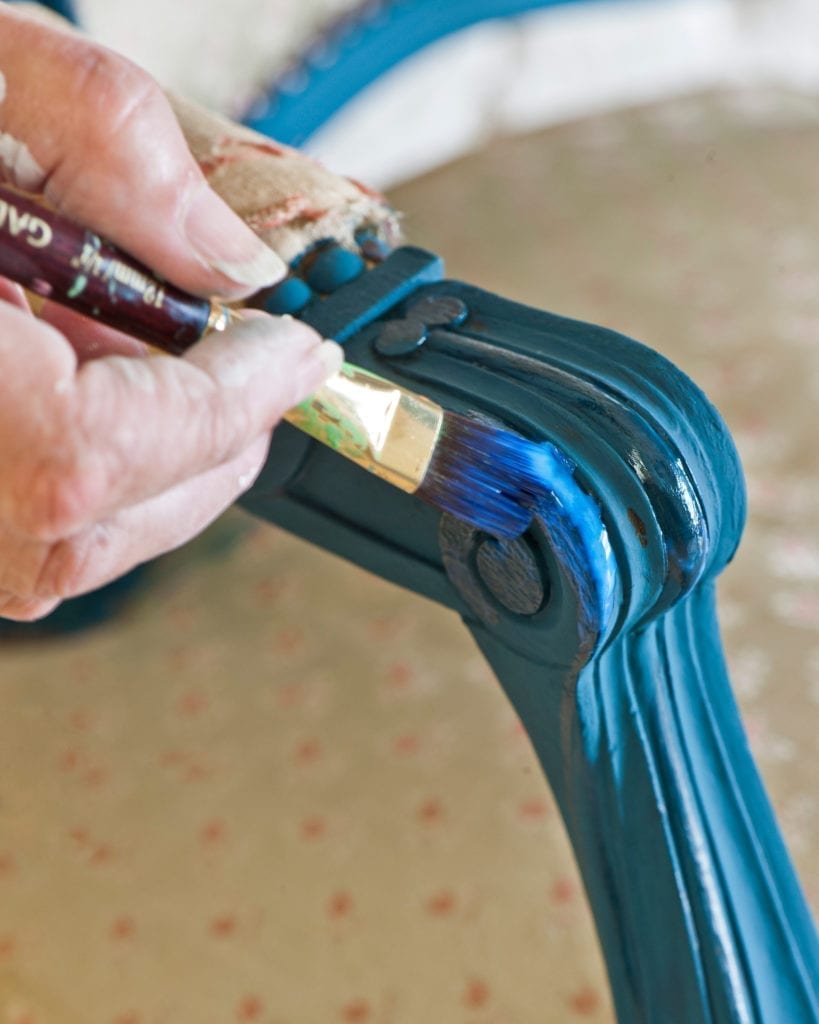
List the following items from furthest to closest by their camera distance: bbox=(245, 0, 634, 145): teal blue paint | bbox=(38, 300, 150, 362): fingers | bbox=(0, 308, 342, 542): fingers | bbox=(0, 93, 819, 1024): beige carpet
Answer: bbox=(245, 0, 634, 145): teal blue paint
bbox=(0, 93, 819, 1024): beige carpet
bbox=(38, 300, 150, 362): fingers
bbox=(0, 308, 342, 542): fingers

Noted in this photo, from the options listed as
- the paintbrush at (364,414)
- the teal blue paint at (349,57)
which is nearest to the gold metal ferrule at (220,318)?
the paintbrush at (364,414)

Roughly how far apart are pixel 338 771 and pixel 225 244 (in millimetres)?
427

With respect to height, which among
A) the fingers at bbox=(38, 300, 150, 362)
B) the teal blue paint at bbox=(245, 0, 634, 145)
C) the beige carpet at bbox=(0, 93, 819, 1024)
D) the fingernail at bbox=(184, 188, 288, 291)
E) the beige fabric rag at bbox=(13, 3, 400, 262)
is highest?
the teal blue paint at bbox=(245, 0, 634, 145)

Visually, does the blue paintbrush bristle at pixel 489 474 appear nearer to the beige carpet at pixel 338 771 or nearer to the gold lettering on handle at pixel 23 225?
the gold lettering on handle at pixel 23 225

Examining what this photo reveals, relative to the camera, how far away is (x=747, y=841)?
0.43 m

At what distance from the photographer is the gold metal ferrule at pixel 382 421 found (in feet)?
1.19

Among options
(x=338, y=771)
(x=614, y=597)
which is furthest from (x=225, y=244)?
(x=338, y=771)

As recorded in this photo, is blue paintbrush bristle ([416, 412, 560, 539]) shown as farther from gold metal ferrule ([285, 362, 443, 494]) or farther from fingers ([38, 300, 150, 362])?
fingers ([38, 300, 150, 362])

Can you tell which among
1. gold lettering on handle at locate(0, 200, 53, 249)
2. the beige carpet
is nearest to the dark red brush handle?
gold lettering on handle at locate(0, 200, 53, 249)

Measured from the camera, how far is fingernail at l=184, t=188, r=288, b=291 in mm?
366

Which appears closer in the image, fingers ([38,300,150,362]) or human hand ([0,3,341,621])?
human hand ([0,3,341,621])

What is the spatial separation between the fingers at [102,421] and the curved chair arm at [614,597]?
84mm

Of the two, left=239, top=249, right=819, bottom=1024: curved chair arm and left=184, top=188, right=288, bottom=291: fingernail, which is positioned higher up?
left=184, top=188, right=288, bottom=291: fingernail

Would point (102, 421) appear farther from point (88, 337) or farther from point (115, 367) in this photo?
point (88, 337)
